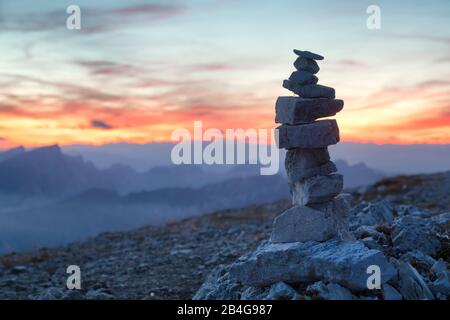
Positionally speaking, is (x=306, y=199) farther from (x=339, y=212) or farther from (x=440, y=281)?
(x=440, y=281)

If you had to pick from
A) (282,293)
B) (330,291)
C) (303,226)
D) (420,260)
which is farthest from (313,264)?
(420,260)

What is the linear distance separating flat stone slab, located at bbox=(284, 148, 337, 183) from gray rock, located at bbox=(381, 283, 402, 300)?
138 inches

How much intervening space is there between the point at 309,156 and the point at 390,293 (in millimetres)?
4166

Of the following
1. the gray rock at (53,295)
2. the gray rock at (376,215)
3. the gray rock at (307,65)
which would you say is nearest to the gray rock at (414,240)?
the gray rock at (376,215)

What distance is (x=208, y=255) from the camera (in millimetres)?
25984

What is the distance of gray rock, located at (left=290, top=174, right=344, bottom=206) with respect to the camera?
591 inches

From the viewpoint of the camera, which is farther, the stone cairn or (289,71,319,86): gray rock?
(289,71,319,86): gray rock

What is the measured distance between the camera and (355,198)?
141 ft

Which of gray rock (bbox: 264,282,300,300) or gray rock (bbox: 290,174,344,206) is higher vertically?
gray rock (bbox: 290,174,344,206)

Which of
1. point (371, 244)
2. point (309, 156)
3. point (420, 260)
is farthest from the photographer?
point (371, 244)

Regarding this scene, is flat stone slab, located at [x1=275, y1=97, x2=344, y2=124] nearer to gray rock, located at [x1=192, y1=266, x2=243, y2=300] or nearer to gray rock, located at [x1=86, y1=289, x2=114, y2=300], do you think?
gray rock, located at [x1=192, y1=266, x2=243, y2=300]

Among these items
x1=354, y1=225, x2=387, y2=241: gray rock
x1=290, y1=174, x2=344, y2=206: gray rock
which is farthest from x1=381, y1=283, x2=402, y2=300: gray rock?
x1=354, y1=225, x2=387, y2=241: gray rock
